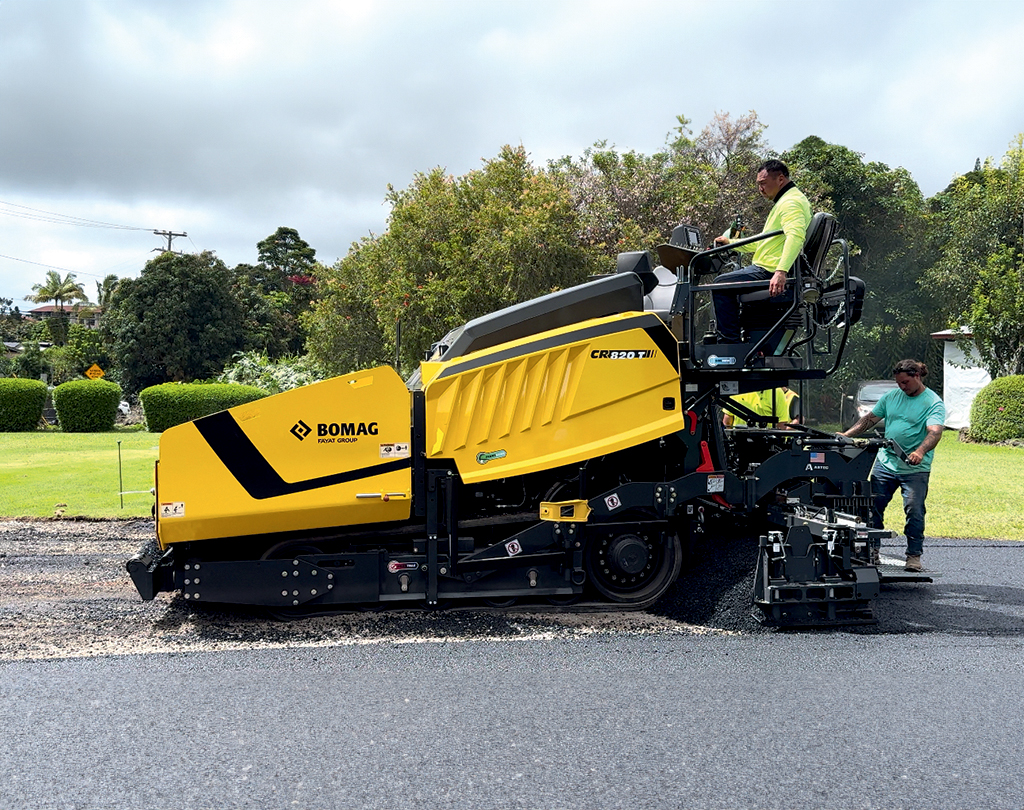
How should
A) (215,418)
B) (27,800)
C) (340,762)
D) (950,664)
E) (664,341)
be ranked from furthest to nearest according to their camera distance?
(664,341) < (215,418) < (950,664) < (340,762) < (27,800)

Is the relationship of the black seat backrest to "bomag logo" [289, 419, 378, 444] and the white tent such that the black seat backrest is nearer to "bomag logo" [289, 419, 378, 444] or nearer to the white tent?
"bomag logo" [289, 419, 378, 444]

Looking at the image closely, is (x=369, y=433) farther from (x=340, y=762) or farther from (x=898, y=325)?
(x=898, y=325)

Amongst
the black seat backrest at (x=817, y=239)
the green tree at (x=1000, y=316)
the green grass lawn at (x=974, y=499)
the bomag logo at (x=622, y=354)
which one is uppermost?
the green tree at (x=1000, y=316)

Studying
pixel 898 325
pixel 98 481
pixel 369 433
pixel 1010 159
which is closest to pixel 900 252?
pixel 898 325

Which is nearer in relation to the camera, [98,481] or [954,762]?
[954,762]

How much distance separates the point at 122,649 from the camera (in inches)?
183

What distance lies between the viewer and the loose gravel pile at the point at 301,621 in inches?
189

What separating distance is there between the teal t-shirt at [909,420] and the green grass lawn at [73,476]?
6.87 meters

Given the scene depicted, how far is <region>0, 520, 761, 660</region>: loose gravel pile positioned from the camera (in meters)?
4.81

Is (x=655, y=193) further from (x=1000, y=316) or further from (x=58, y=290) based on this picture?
A: (x=58, y=290)

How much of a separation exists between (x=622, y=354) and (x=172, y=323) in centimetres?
3426

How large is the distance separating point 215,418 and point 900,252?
2760 centimetres

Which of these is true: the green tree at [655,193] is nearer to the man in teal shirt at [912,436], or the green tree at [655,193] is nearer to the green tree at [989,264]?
the green tree at [989,264]

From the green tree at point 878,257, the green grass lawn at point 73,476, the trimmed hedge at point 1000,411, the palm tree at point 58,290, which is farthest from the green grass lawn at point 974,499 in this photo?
the palm tree at point 58,290
